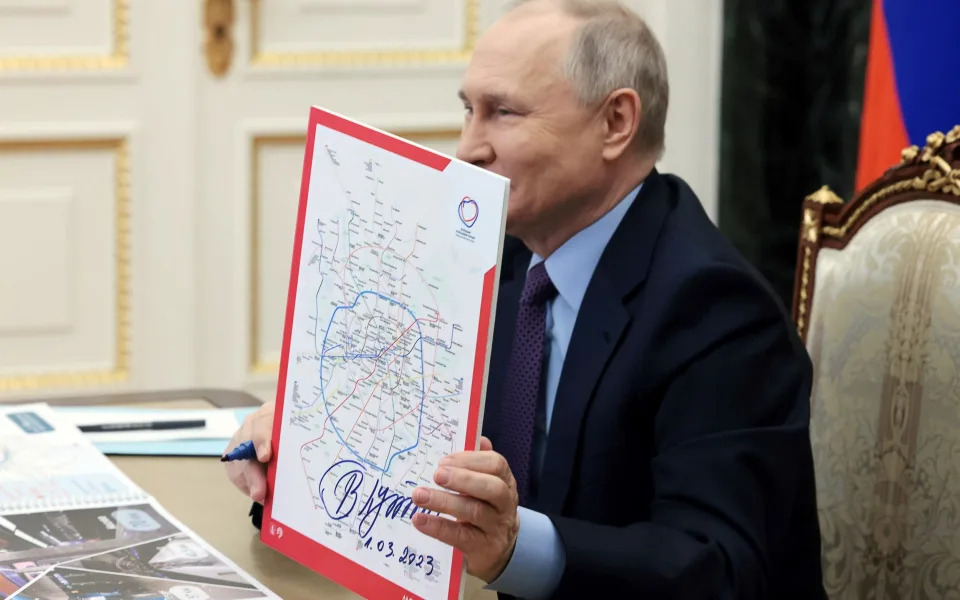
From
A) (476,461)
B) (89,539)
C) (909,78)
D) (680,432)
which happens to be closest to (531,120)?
(680,432)

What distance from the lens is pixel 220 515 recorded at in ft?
4.84

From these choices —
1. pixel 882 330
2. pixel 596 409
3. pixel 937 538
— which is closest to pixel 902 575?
pixel 937 538

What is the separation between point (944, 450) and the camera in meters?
1.46

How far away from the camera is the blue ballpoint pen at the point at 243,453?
135 cm

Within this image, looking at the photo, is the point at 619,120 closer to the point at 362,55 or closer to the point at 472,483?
the point at 472,483

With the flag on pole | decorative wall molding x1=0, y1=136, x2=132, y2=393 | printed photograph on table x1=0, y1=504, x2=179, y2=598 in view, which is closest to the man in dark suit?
printed photograph on table x1=0, y1=504, x2=179, y2=598

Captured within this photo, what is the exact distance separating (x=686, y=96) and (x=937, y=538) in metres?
2.38

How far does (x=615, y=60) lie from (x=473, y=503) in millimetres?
550

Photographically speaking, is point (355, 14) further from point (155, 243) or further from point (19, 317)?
point (19, 317)

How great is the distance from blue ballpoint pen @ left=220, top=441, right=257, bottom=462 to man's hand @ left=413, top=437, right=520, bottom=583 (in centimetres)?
30

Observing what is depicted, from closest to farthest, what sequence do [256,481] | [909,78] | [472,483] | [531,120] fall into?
[472,483] < [256,481] < [531,120] < [909,78]

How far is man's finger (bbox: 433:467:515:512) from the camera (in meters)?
1.08

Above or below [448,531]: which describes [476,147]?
above

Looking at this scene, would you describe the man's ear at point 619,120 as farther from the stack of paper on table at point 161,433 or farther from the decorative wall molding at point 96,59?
the decorative wall molding at point 96,59
